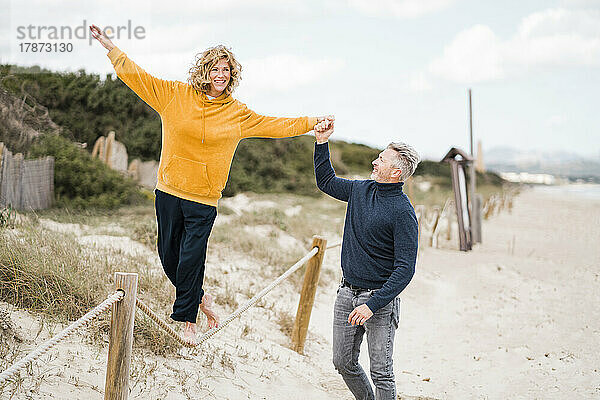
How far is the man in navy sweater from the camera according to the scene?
2.92 metres

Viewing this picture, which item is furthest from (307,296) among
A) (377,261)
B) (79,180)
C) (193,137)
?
(79,180)

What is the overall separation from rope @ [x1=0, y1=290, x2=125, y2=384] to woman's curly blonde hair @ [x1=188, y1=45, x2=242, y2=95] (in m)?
1.12

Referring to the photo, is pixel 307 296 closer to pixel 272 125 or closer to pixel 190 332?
pixel 190 332

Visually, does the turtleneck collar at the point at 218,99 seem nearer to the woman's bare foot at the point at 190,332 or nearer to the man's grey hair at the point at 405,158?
the man's grey hair at the point at 405,158

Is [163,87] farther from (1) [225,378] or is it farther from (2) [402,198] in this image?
(1) [225,378]

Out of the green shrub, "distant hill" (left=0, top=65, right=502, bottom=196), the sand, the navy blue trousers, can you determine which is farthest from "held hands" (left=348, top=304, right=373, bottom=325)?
"distant hill" (left=0, top=65, right=502, bottom=196)

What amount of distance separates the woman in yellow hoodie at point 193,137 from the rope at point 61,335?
574 mm

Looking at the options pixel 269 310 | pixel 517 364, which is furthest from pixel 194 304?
pixel 517 364

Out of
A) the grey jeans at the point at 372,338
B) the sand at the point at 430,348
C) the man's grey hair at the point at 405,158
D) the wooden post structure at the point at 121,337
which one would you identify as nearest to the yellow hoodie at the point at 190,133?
the wooden post structure at the point at 121,337

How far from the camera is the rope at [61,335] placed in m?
2.06

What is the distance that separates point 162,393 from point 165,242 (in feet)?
3.34

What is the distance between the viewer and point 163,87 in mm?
2947

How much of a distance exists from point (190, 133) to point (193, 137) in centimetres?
3

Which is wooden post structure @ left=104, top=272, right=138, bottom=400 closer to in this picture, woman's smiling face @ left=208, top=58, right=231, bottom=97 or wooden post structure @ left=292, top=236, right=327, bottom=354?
woman's smiling face @ left=208, top=58, right=231, bottom=97
